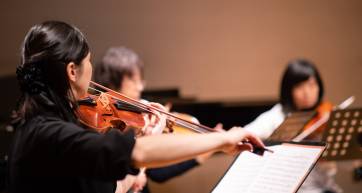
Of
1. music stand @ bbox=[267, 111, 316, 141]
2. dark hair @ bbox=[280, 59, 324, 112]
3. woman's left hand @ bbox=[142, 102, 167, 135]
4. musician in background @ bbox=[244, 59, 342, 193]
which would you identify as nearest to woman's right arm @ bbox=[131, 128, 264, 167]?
woman's left hand @ bbox=[142, 102, 167, 135]

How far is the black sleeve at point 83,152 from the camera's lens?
116 centimetres

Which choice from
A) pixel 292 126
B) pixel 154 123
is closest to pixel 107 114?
pixel 154 123

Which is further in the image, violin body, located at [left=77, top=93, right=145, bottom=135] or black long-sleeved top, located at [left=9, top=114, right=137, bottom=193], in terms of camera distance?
violin body, located at [left=77, top=93, right=145, bottom=135]

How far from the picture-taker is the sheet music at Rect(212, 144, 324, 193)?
4.77ft

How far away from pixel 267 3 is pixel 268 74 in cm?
58

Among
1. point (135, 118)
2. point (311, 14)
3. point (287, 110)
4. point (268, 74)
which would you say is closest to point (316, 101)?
point (287, 110)

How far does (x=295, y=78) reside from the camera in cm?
332

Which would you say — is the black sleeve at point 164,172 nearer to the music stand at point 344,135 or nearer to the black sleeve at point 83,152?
the music stand at point 344,135

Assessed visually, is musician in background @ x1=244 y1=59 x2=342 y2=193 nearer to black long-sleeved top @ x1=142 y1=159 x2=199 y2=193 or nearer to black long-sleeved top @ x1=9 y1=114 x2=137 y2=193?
black long-sleeved top @ x1=142 y1=159 x2=199 y2=193

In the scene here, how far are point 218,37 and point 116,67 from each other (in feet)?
4.52

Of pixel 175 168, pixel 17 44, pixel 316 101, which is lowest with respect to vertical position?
pixel 175 168

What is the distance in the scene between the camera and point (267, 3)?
4109mm

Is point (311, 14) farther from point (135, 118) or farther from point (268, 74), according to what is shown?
point (135, 118)

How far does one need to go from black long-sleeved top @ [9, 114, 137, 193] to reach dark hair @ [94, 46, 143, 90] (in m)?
1.47
